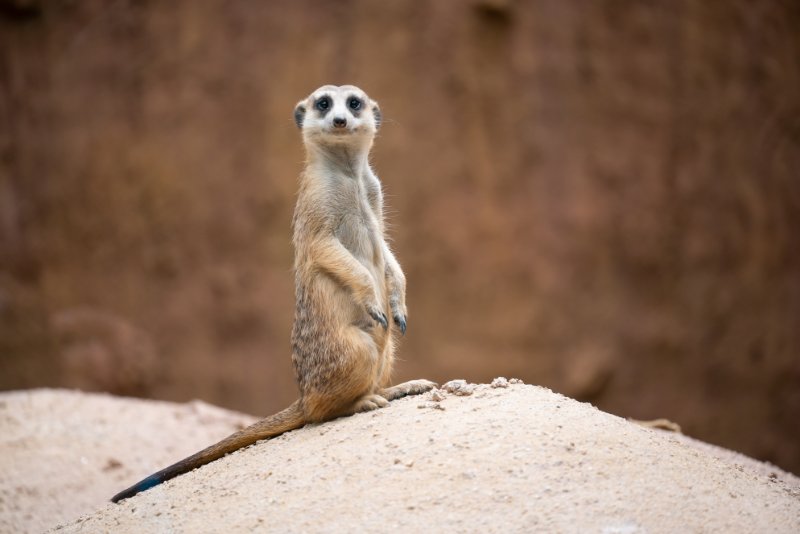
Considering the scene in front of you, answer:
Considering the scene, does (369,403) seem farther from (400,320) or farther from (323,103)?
(323,103)

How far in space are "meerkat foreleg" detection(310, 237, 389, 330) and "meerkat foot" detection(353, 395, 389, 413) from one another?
0.90ft

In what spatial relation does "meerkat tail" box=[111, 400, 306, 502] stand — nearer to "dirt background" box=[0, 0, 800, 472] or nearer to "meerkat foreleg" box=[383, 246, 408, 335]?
"meerkat foreleg" box=[383, 246, 408, 335]

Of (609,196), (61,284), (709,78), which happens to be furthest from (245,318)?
(709,78)

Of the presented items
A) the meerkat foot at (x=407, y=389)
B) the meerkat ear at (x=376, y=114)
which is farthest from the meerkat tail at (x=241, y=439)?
the meerkat ear at (x=376, y=114)

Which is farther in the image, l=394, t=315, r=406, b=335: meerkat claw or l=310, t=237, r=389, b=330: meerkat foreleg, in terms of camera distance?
l=394, t=315, r=406, b=335: meerkat claw

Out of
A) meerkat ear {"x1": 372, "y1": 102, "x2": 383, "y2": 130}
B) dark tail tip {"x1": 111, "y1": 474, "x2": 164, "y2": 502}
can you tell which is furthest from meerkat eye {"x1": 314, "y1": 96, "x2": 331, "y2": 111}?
dark tail tip {"x1": 111, "y1": 474, "x2": 164, "y2": 502}

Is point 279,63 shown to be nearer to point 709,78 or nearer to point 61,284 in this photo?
point 61,284

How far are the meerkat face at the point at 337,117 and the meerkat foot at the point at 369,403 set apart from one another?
101 centimetres

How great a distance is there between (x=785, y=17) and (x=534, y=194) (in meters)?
2.78

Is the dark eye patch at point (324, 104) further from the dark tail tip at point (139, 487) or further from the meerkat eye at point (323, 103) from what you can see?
the dark tail tip at point (139, 487)

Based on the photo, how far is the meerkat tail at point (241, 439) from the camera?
3535 millimetres

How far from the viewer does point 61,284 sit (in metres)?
8.45

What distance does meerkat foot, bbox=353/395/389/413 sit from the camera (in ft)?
11.5

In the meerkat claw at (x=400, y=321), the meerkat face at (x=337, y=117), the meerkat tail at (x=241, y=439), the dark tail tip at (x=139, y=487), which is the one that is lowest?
the dark tail tip at (x=139, y=487)
